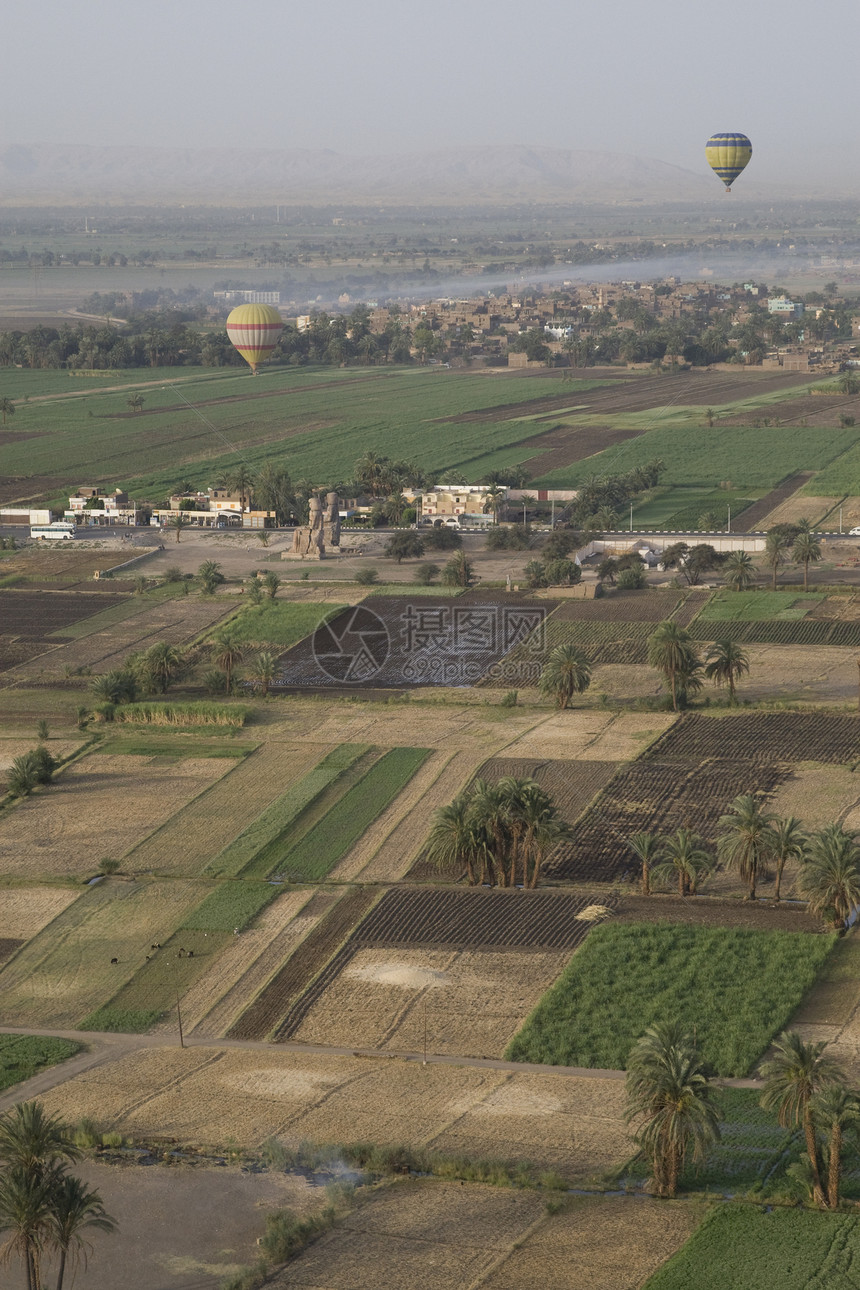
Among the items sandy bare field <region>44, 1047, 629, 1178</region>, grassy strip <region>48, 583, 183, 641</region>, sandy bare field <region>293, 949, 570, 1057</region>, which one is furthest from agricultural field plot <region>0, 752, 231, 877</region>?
grassy strip <region>48, 583, 183, 641</region>

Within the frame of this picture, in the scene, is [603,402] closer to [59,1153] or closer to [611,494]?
[611,494]

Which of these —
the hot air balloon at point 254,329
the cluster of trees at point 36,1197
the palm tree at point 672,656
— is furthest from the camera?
the hot air balloon at point 254,329

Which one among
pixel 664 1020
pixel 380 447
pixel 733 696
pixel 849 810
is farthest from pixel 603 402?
pixel 664 1020

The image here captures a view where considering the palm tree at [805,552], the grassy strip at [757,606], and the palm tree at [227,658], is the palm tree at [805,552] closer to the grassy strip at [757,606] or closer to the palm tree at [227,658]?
the grassy strip at [757,606]

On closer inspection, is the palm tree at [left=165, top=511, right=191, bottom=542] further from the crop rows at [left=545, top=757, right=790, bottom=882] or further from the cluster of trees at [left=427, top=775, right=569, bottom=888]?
the cluster of trees at [left=427, top=775, right=569, bottom=888]

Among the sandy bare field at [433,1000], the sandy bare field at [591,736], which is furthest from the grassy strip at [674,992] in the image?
the sandy bare field at [591,736]

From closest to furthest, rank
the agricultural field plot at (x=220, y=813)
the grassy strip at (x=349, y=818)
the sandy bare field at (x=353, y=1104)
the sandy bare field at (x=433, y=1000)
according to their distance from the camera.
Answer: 1. the sandy bare field at (x=353, y=1104)
2. the sandy bare field at (x=433, y=1000)
3. the grassy strip at (x=349, y=818)
4. the agricultural field plot at (x=220, y=813)
